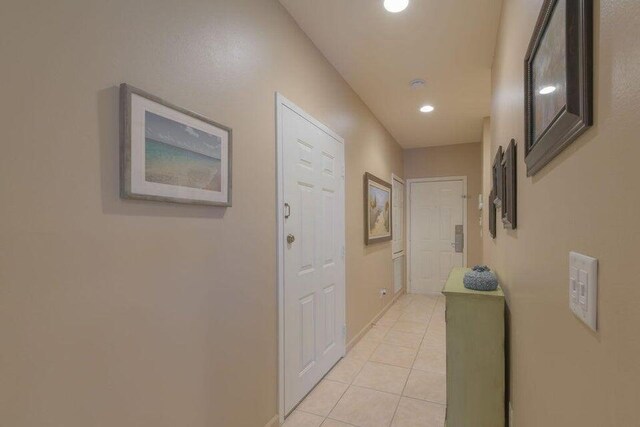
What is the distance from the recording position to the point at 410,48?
2.57 meters

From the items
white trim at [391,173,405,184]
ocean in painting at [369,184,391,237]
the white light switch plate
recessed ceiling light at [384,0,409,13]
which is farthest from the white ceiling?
the white light switch plate

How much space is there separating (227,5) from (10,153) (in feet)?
4.01

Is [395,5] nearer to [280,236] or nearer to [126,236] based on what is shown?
[280,236]

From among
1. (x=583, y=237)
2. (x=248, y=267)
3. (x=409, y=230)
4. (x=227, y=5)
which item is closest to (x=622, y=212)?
(x=583, y=237)

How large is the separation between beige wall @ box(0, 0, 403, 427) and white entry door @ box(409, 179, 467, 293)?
14.2ft

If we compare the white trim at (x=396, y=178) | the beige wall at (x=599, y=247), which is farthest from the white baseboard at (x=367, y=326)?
the beige wall at (x=599, y=247)

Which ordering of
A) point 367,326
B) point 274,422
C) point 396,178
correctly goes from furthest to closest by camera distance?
point 396,178 → point 367,326 → point 274,422

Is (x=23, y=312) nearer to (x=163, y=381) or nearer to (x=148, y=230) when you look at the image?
(x=148, y=230)

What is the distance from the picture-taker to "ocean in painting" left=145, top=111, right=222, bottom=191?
120 centimetres

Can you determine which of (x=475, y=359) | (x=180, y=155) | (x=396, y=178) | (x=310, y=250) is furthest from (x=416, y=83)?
(x=180, y=155)

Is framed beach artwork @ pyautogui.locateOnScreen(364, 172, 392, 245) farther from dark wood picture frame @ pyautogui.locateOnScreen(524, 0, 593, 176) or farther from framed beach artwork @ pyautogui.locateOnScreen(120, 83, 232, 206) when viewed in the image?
dark wood picture frame @ pyautogui.locateOnScreen(524, 0, 593, 176)

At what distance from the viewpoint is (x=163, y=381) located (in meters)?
1.26

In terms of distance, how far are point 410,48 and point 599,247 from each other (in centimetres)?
244

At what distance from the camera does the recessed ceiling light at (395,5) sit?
6.63 feet
